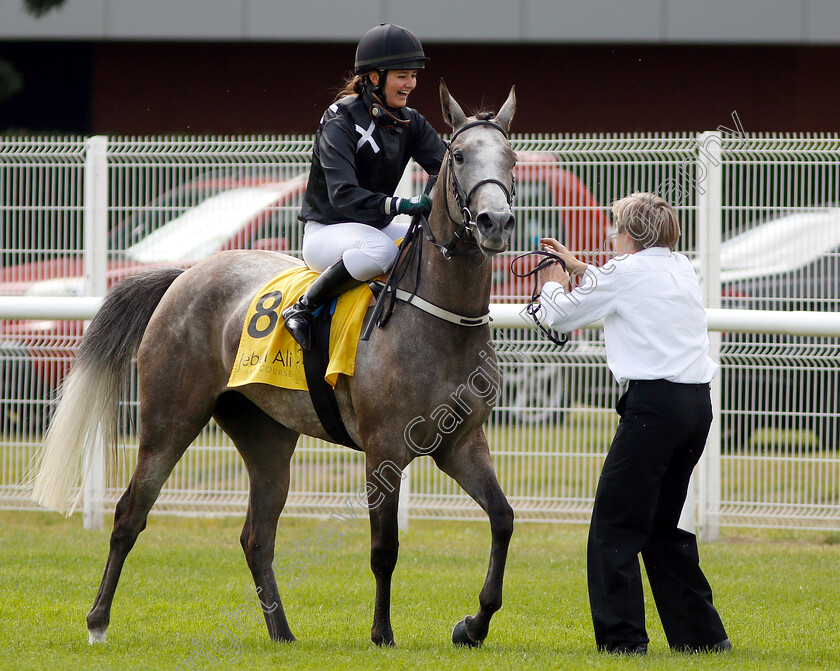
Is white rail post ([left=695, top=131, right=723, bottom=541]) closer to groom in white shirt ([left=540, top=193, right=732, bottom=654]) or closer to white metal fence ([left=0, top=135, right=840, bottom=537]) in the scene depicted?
white metal fence ([left=0, top=135, right=840, bottom=537])

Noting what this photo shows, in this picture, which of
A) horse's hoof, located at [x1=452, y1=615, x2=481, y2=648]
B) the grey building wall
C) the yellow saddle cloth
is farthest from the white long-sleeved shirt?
the grey building wall

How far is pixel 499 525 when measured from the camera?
495 cm

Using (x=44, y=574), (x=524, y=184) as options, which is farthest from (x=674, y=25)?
(x=44, y=574)

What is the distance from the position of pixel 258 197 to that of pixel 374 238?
3.49m

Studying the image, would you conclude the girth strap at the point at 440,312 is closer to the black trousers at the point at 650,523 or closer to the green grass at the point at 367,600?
the black trousers at the point at 650,523

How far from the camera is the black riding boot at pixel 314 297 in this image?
4.99 metres

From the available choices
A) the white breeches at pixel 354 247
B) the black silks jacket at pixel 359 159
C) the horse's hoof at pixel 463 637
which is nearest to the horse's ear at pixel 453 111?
the black silks jacket at pixel 359 159

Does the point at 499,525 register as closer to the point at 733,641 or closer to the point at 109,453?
the point at 733,641

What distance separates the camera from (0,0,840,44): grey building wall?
15.8m

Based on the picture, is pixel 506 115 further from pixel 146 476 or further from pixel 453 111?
pixel 146 476

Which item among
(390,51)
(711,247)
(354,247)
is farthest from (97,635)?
(711,247)

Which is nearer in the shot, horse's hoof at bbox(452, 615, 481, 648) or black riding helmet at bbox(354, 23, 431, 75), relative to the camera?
black riding helmet at bbox(354, 23, 431, 75)

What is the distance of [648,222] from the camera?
187 inches

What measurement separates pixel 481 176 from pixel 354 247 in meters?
0.78
